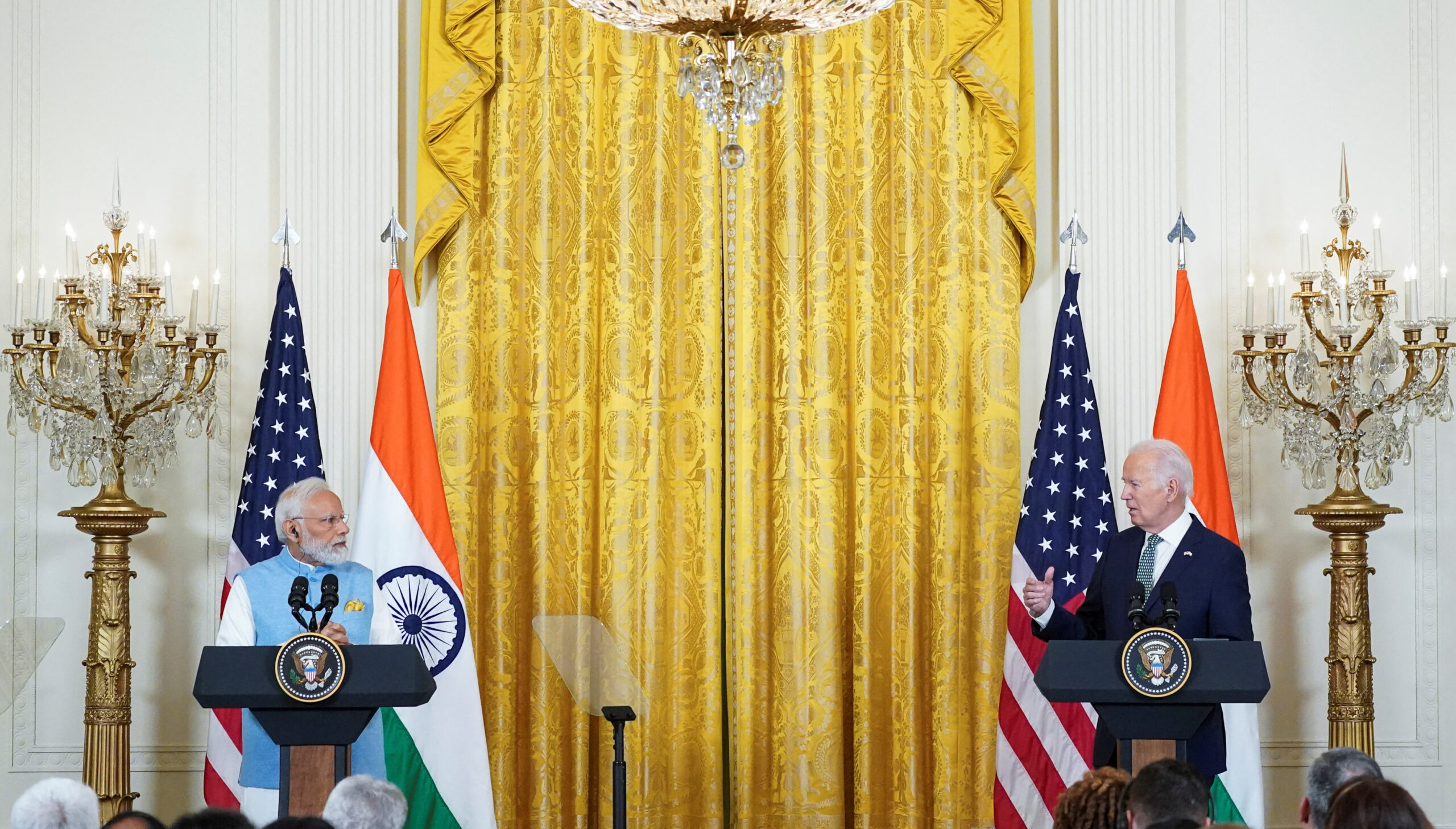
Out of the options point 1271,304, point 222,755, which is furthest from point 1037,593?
point 222,755

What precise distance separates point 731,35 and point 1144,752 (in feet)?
7.37

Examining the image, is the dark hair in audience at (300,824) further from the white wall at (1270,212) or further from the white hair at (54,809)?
the white wall at (1270,212)

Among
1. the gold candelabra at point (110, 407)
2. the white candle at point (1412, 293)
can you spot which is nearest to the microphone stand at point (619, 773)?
the gold candelabra at point (110, 407)

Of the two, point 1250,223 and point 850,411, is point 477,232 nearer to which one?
point 850,411

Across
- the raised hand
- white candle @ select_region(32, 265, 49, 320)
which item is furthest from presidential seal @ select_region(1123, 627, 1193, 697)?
white candle @ select_region(32, 265, 49, 320)

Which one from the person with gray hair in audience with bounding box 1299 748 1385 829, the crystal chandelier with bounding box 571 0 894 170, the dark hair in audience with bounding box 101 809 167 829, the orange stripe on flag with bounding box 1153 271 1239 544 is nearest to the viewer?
the dark hair in audience with bounding box 101 809 167 829

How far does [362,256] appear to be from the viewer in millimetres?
6250

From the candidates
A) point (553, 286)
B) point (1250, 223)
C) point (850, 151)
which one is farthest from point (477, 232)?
point (1250, 223)

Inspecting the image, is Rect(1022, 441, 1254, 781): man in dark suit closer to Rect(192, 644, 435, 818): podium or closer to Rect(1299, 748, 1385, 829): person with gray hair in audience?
Rect(1299, 748, 1385, 829): person with gray hair in audience

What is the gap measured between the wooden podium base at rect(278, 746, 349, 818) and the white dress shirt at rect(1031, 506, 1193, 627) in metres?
0.80

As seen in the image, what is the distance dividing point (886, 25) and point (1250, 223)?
1.78 m

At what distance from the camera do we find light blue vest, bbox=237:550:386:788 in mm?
4527

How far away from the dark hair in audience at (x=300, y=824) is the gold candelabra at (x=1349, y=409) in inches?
164

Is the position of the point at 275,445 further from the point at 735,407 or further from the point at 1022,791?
the point at 1022,791
